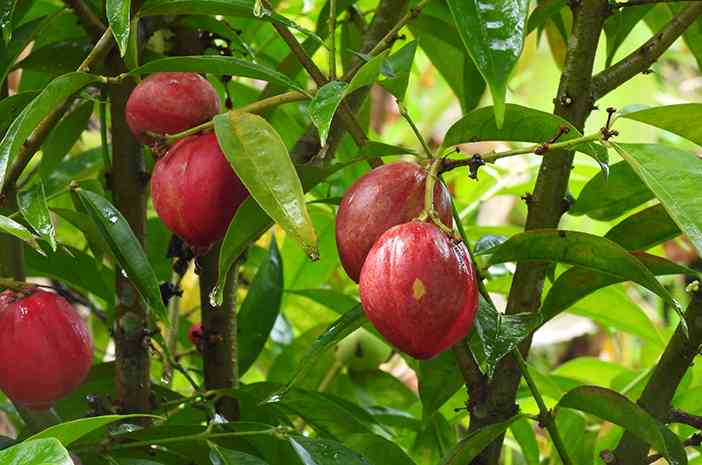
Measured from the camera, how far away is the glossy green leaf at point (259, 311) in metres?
0.88

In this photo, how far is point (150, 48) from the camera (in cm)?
78

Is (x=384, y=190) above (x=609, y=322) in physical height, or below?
above

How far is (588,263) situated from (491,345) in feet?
0.24

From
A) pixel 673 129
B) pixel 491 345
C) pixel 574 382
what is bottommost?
pixel 574 382

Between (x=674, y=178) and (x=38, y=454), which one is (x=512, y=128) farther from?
(x=38, y=454)

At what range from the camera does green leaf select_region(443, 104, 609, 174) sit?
553mm

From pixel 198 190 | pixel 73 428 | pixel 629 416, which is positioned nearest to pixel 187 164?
pixel 198 190

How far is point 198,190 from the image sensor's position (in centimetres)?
57

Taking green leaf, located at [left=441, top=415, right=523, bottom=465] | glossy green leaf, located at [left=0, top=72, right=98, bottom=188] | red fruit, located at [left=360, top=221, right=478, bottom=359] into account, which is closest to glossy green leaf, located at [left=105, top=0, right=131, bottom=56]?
glossy green leaf, located at [left=0, top=72, right=98, bottom=188]

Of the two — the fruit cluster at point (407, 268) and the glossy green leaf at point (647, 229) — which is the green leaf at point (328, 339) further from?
the glossy green leaf at point (647, 229)

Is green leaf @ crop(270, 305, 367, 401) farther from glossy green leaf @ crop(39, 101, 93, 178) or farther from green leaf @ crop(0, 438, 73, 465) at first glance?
glossy green leaf @ crop(39, 101, 93, 178)

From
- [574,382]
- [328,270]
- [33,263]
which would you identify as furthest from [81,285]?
[574,382]

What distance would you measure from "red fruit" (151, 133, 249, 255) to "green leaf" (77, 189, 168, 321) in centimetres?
3

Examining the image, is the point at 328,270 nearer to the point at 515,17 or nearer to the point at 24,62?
the point at 24,62
